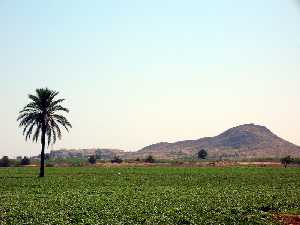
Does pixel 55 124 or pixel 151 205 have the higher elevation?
pixel 55 124

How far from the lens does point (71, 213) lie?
86.3 ft

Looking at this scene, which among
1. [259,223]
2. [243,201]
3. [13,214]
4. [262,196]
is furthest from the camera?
[262,196]

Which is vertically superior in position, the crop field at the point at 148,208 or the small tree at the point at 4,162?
the small tree at the point at 4,162

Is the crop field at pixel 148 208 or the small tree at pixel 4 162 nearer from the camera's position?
the crop field at pixel 148 208

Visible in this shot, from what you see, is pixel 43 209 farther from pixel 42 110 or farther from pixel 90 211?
pixel 42 110

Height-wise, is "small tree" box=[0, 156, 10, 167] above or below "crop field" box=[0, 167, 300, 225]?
above

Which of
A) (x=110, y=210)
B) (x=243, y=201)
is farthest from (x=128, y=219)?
(x=243, y=201)

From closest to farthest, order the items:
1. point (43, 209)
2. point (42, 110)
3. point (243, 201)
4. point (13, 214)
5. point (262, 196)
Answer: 1. point (13, 214)
2. point (43, 209)
3. point (243, 201)
4. point (262, 196)
5. point (42, 110)

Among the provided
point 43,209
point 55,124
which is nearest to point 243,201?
point 43,209

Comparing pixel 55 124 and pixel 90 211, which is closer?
pixel 90 211

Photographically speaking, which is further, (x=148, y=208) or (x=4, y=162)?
(x=4, y=162)

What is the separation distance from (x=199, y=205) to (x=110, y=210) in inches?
223

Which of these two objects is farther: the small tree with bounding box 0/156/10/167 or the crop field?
the small tree with bounding box 0/156/10/167

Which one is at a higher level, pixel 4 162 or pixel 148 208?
pixel 4 162
